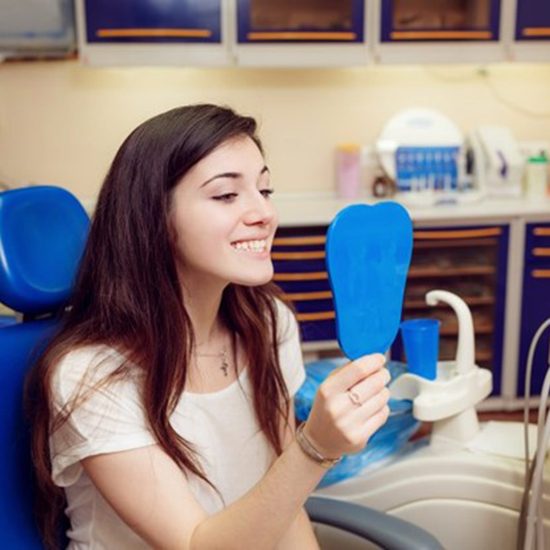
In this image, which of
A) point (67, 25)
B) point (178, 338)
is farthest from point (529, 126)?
point (178, 338)

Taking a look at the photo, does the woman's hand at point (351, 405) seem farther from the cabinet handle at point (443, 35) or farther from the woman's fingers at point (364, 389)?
the cabinet handle at point (443, 35)

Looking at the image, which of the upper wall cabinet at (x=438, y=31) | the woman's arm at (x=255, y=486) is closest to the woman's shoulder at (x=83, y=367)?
the woman's arm at (x=255, y=486)

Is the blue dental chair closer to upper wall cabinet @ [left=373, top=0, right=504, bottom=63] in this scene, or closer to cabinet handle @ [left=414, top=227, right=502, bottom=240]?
cabinet handle @ [left=414, top=227, right=502, bottom=240]

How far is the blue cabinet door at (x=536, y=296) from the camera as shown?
321 centimetres

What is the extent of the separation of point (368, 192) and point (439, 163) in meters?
0.35

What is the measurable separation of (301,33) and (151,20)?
60 cm

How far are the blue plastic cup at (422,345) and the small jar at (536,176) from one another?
2.29m

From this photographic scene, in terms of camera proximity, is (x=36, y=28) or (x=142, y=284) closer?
(x=142, y=284)

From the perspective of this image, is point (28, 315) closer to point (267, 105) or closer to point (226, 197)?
point (226, 197)

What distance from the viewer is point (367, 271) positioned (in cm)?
87

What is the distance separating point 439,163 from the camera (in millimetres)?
3545

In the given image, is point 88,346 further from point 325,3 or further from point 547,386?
point 325,3

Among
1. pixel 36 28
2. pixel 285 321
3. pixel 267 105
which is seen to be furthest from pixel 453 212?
pixel 285 321

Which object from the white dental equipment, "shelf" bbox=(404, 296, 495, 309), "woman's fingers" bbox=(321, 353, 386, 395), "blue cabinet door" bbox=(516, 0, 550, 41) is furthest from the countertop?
"woman's fingers" bbox=(321, 353, 386, 395)
